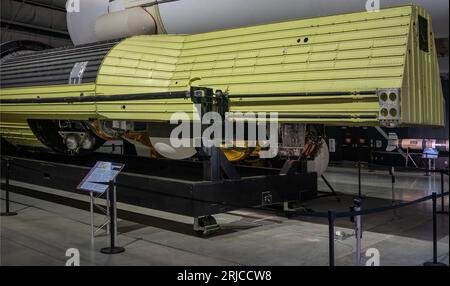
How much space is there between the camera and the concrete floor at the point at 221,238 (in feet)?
13.9

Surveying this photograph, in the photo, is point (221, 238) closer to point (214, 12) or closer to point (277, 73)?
point (277, 73)

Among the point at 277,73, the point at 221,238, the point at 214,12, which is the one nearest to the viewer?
the point at 277,73

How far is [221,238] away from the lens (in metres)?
5.02

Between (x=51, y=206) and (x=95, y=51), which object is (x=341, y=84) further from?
(x=51, y=206)

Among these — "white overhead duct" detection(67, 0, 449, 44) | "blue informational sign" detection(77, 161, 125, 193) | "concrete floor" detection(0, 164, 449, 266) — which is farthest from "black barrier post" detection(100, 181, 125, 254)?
"white overhead duct" detection(67, 0, 449, 44)

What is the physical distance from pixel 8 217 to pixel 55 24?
30.5ft

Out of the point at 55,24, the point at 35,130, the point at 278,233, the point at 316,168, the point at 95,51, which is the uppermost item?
the point at 55,24

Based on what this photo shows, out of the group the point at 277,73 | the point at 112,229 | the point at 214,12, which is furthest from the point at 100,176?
the point at 214,12

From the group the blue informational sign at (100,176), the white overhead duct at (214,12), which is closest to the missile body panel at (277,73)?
the white overhead duct at (214,12)

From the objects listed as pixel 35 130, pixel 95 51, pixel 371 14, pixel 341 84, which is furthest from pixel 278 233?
pixel 35 130

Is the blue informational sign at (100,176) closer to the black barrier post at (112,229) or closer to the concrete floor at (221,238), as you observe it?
the black barrier post at (112,229)

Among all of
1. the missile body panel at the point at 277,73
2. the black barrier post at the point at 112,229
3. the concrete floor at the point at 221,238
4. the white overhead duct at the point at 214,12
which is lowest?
the concrete floor at the point at 221,238

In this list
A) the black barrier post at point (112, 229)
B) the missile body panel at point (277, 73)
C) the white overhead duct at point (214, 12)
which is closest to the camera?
the missile body panel at point (277, 73)
